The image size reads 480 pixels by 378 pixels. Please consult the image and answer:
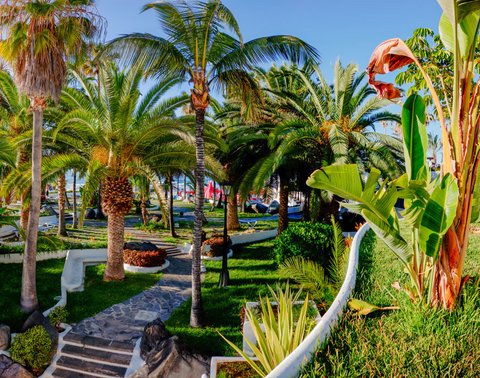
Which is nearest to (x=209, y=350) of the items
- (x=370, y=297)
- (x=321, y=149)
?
(x=370, y=297)

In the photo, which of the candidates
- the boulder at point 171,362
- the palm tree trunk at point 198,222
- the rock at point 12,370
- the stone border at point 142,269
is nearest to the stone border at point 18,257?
the stone border at point 142,269

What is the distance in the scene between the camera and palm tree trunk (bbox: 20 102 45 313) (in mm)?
11242

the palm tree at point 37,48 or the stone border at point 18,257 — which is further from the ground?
the palm tree at point 37,48

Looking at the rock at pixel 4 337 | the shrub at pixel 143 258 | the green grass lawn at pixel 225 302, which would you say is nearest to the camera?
the rock at pixel 4 337

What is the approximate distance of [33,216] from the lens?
1139cm

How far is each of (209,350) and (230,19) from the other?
8749 mm

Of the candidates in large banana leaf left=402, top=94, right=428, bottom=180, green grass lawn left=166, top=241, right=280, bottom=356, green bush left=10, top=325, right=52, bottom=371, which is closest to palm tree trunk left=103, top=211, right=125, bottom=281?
green grass lawn left=166, top=241, right=280, bottom=356

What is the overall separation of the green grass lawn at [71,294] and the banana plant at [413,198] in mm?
10142

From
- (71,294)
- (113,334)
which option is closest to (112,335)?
(113,334)

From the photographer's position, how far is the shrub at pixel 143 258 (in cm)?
1644

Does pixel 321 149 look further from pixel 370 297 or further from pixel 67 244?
pixel 67 244

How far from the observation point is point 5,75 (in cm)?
1603

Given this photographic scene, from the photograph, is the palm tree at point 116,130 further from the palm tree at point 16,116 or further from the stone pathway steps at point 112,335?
the palm tree at point 16,116

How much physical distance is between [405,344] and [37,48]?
1159cm
